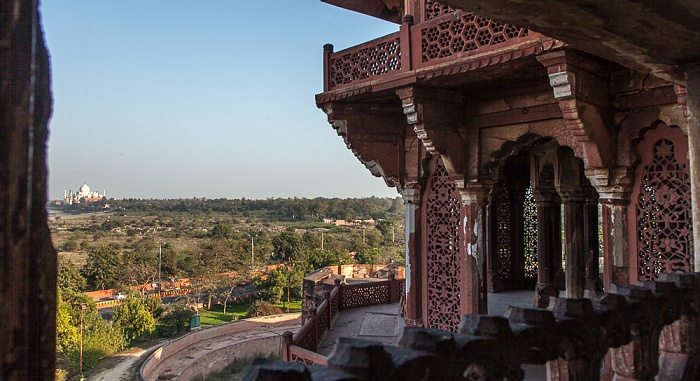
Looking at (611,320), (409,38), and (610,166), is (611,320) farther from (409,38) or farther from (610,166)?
(409,38)

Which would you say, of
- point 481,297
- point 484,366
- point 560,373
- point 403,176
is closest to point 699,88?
point 560,373

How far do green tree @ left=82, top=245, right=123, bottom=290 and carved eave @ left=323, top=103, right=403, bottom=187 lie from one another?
4294 centimetres

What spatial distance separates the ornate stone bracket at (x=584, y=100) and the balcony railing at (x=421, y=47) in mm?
409

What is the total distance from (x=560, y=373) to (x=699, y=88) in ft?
7.49

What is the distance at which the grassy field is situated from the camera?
1550 inches

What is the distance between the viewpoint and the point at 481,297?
22.6 ft

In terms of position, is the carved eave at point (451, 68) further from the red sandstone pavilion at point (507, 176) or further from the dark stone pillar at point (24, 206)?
the dark stone pillar at point (24, 206)

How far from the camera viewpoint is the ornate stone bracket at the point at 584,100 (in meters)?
4.80

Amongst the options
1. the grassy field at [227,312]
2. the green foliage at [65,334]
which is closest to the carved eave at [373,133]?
the green foliage at [65,334]

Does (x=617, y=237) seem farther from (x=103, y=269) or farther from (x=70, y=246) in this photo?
(x=70, y=246)

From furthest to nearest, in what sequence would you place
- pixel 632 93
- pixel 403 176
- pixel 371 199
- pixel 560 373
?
pixel 371 199
pixel 403 176
pixel 632 93
pixel 560 373

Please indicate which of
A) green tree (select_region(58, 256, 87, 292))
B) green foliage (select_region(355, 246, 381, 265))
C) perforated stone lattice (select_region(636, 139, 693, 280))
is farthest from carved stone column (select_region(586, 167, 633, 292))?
green foliage (select_region(355, 246, 381, 265))

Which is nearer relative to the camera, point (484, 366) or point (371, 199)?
point (484, 366)

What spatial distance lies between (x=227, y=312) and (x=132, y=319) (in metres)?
12.3
